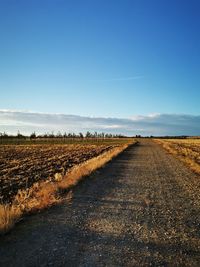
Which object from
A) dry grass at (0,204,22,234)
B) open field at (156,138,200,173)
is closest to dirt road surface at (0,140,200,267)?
dry grass at (0,204,22,234)

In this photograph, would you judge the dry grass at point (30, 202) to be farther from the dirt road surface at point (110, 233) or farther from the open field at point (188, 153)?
the open field at point (188, 153)

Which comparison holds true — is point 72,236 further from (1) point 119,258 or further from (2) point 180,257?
(2) point 180,257

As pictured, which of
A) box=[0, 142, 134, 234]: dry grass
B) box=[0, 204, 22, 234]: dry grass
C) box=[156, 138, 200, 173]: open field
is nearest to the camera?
box=[0, 204, 22, 234]: dry grass

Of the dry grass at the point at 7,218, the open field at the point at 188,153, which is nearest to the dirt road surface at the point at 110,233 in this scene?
the dry grass at the point at 7,218

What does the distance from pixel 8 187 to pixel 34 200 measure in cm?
598

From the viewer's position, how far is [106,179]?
18859 mm

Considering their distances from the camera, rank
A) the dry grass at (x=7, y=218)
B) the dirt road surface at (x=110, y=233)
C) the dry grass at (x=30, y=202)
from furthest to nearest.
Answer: the dry grass at (x=30, y=202), the dry grass at (x=7, y=218), the dirt road surface at (x=110, y=233)

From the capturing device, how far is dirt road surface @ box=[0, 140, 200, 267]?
258 inches

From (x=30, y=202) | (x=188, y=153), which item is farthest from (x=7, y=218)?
(x=188, y=153)

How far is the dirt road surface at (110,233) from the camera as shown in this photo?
6559 mm

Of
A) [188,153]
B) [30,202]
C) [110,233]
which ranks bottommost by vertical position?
[110,233]

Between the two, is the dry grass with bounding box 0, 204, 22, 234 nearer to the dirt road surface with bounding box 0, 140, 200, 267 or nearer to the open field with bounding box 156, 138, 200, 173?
the dirt road surface with bounding box 0, 140, 200, 267

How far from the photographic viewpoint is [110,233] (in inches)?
327

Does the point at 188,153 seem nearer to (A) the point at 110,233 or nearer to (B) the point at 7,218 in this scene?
(A) the point at 110,233
